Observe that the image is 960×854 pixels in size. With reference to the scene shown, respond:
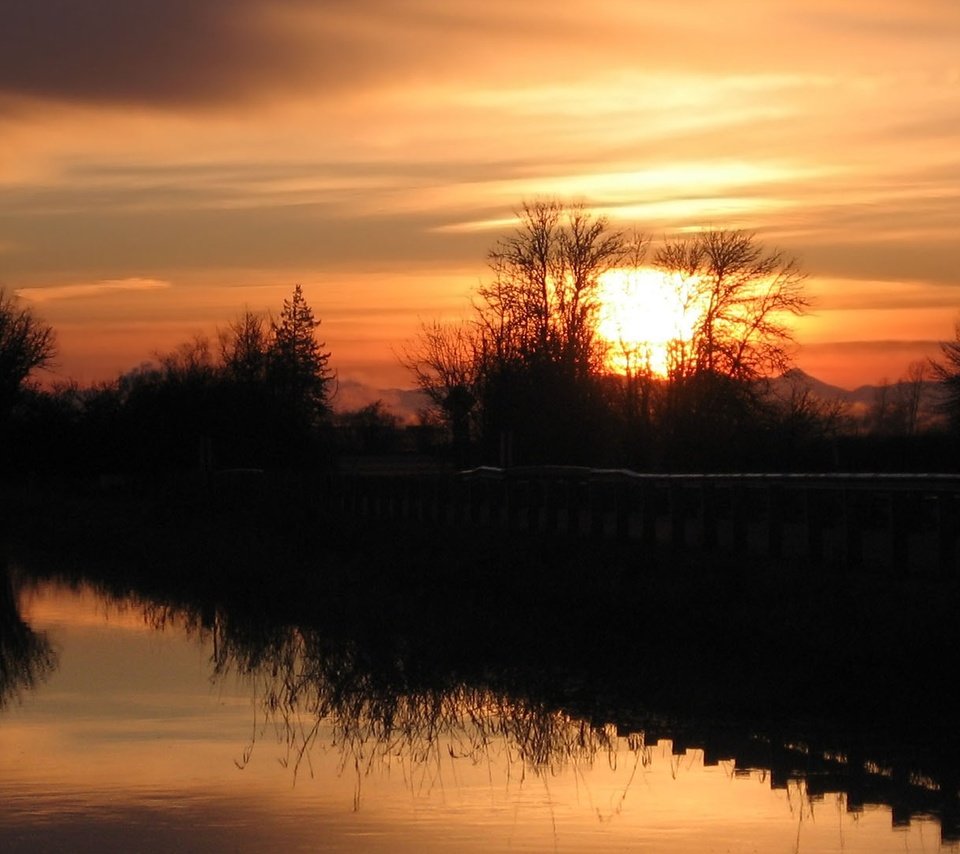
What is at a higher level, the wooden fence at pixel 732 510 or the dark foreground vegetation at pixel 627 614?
the wooden fence at pixel 732 510

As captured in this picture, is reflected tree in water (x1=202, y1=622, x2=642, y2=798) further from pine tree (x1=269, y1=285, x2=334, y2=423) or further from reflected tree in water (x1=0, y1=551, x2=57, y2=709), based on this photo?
pine tree (x1=269, y1=285, x2=334, y2=423)

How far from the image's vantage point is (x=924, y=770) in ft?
35.1

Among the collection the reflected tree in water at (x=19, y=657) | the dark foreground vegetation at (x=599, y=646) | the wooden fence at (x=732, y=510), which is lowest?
the reflected tree in water at (x=19, y=657)

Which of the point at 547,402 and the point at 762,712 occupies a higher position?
the point at 547,402

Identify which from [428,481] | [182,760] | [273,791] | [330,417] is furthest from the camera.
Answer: [330,417]

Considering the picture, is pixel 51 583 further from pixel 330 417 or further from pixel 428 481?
pixel 330 417

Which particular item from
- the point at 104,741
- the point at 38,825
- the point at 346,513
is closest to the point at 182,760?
the point at 104,741

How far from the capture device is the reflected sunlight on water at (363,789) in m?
9.15

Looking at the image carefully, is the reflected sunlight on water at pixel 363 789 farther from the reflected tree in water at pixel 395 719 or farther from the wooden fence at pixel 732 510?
the wooden fence at pixel 732 510

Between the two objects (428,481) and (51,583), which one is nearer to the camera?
(51,583)

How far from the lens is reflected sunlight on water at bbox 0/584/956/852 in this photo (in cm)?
915

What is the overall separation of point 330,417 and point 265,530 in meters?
Result: 89.1


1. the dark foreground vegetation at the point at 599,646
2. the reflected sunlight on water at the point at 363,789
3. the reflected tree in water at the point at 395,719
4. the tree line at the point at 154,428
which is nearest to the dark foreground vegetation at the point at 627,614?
the dark foreground vegetation at the point at 599,646

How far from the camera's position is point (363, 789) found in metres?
10.7
